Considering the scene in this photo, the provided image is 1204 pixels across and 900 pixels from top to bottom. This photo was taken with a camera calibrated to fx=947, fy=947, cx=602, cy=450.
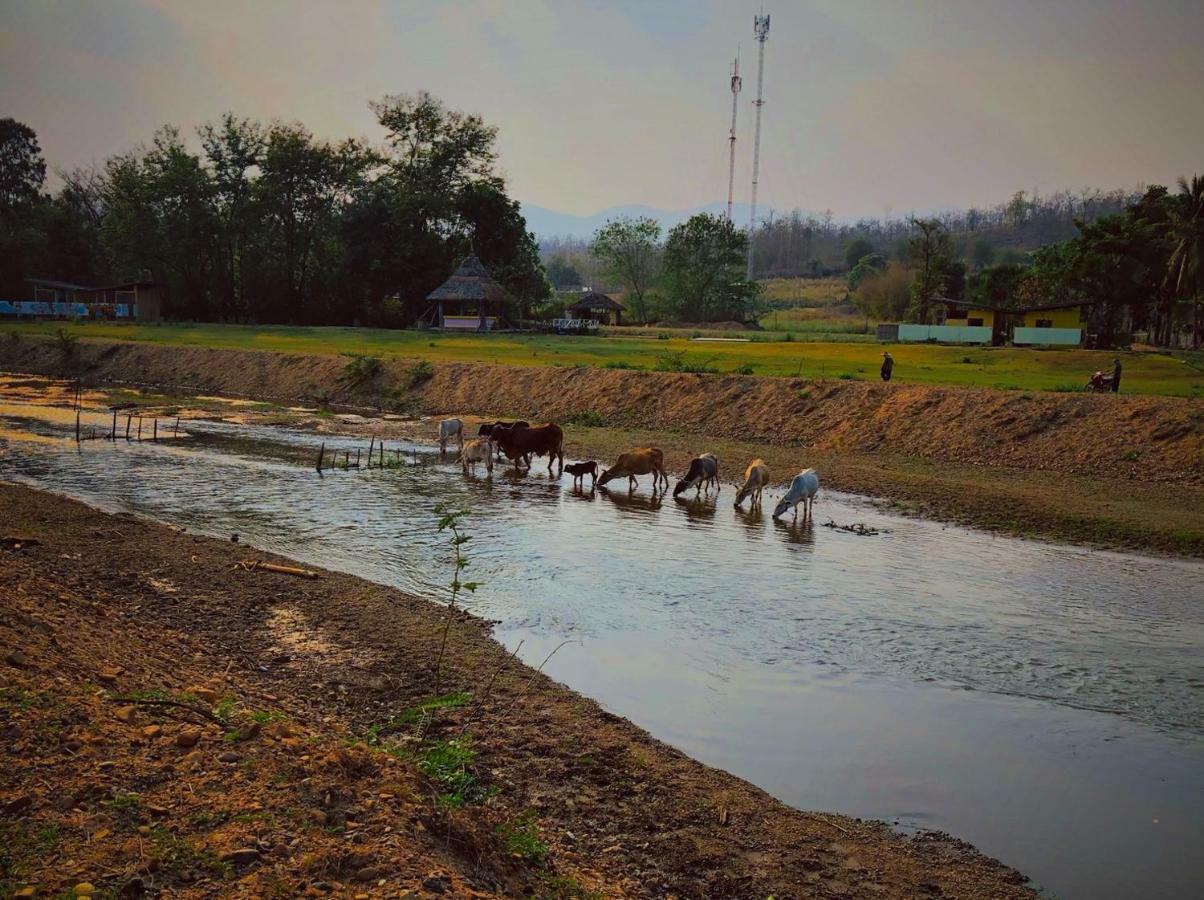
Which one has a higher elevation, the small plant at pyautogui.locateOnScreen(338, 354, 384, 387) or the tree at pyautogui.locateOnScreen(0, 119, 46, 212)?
the tree at pyautogui.locateOnScreen(0, 119, 46, 212)

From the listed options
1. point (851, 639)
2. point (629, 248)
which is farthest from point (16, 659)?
point (629, 248)

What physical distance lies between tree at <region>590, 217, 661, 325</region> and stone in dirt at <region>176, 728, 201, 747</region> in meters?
111

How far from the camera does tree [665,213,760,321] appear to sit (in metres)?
105

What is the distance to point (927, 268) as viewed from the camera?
84438mm

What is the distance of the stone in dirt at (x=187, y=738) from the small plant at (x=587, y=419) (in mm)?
A: 27936

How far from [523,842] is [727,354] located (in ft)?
145

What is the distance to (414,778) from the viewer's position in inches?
273

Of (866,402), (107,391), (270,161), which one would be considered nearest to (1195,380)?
(866,402)

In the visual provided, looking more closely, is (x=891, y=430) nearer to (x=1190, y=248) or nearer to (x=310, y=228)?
(x=1190, y=248)

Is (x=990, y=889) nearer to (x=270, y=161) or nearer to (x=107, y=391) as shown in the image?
(x=107, y=391)

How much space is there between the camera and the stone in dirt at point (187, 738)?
665cm

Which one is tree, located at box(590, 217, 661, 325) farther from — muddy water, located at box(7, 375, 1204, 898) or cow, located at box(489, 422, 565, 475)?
muddy water, located at box(7, 375, 1204, 898)

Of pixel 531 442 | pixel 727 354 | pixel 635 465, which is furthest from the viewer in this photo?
pixel 727 354

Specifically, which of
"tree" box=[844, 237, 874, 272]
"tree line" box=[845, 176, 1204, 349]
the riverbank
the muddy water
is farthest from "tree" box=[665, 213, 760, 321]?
the muddy water
